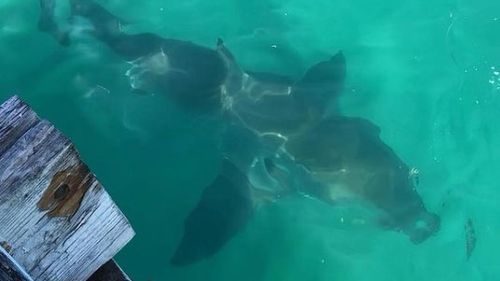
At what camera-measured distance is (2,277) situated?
1949 millimetres

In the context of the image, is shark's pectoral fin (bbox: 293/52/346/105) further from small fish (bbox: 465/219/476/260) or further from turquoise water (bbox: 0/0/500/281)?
small fish (bbox: 465/219/476/260)

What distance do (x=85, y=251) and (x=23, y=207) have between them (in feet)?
1.00

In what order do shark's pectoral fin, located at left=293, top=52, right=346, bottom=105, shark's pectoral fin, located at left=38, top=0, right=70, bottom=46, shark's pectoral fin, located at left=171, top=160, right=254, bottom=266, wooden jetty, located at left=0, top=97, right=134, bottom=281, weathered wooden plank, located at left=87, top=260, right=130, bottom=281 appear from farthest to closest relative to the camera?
shark's pectoral fin, located at left=38, top=0, right=70, bottom=46 < shark's pectoral fin, located at left=293, top=52, right=346, bottom=105 < shark's pectoral fin, located at left=171, top=160, right=254, bottom=266 < weathered wooden plank, located at left=87, top=260, right=130, bottom=281 < wooden jetty, located at left=0, top=97, right=134, bottom=281

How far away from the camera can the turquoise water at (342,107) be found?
17.8ft

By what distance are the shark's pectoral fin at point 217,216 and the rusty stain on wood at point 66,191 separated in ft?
10.3

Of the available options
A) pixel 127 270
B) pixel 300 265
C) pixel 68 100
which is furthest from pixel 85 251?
pixel 68 100

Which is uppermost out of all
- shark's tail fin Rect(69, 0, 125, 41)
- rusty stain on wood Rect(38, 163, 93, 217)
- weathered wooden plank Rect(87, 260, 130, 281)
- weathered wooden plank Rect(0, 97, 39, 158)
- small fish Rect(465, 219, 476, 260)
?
weathered wooden plank Rect(0, 97, 39, 158)

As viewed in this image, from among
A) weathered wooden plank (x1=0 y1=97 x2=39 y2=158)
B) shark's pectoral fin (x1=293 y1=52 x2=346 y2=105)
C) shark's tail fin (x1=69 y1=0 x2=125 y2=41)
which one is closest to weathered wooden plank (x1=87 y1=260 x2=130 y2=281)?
weathered wooden plank (x1=0 y1=97 x2=39 y2=158)

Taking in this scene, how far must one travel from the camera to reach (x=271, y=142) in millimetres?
5887

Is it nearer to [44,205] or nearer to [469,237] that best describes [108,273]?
[44,205]

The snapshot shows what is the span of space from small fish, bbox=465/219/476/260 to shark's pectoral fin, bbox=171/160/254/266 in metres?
1.93

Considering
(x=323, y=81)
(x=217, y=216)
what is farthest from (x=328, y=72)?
(x=217, y=216)

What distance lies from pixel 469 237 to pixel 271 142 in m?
1.91

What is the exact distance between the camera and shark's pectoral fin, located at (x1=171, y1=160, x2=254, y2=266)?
5.20 metres
